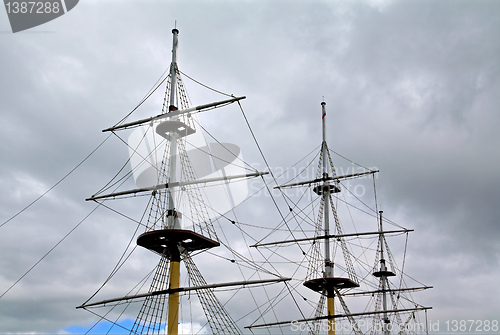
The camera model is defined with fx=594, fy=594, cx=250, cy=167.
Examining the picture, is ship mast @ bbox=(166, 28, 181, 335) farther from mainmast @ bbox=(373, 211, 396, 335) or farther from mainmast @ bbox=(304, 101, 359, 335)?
mainmast @ bbox=(373, 211, 396, 335)

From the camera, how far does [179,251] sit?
101 feet

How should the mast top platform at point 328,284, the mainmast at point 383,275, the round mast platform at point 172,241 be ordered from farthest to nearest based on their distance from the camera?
the mainmast at point 383,275, the mast top platform at point 328,284, the round mast platform at point 172,241

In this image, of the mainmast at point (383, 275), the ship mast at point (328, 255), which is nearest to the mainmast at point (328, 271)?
the ship mast at point (328, 255)

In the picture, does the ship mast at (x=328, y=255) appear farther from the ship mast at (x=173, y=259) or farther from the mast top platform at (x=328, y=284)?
the ship mast at (x=173, y=259)

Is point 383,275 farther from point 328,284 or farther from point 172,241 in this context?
point 172,241

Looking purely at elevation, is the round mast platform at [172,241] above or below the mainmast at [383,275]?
below

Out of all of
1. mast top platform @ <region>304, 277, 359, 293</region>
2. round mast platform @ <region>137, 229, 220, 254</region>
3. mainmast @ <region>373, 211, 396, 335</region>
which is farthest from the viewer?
mainmast @ <region>373, 211, 396, 335</region>

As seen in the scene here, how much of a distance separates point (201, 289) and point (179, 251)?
2.33m

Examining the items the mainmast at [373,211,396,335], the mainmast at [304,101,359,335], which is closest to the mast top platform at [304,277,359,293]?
the mainmast at [304,101,359,335]

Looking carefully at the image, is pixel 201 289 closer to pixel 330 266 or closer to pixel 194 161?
pixel 194 161

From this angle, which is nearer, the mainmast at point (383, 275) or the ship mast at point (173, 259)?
the ship mast at point (173, 259)

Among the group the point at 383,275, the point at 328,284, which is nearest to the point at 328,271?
the point at 328,284

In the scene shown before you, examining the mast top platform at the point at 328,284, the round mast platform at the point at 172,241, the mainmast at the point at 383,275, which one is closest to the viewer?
the round mast platform at the point at 172,241

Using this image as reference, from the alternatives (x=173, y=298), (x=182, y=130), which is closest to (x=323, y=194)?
(x=182, y=130)
